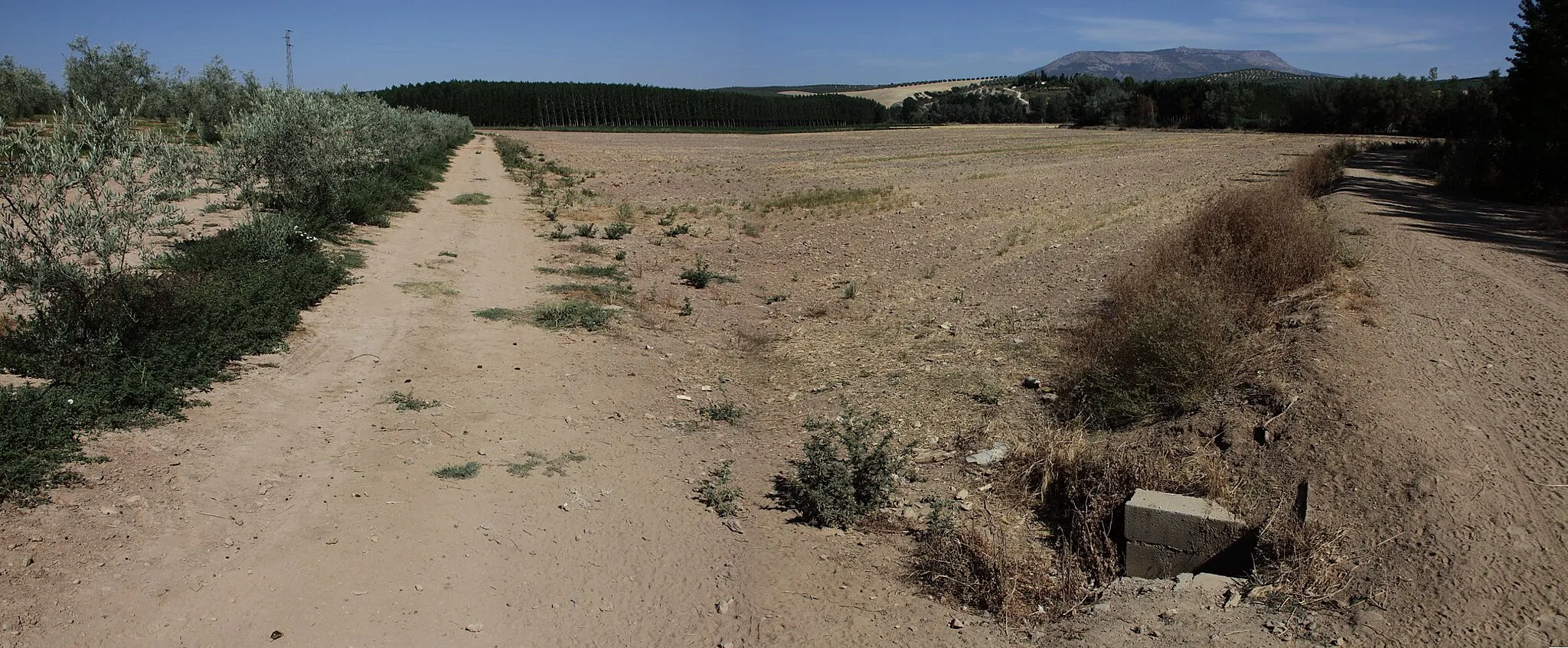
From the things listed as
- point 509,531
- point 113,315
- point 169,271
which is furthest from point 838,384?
point 169,271

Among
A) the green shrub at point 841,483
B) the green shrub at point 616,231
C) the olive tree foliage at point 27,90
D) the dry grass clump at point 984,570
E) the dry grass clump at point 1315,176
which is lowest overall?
the dry grass clump at point 984,570

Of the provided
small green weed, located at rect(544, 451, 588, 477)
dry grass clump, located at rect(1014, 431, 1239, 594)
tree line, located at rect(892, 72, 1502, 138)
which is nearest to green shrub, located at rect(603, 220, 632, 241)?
small green weed, located at rect(544, 451, 588, 477)

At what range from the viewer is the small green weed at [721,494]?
20.5 ft

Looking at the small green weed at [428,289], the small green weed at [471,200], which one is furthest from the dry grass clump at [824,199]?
the small green weed at [428,289]

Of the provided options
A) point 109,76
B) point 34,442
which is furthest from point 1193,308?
point 109,76

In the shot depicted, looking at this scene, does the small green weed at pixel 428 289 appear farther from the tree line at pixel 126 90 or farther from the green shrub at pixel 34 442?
the tree line at pixel 126 90

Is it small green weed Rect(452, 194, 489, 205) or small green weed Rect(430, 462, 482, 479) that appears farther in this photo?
small green weed Rect(452, 194, 489, 205)

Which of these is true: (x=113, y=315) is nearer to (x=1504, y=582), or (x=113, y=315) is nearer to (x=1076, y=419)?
(x=1076, y=419)

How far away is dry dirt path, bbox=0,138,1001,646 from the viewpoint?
15.1 ft

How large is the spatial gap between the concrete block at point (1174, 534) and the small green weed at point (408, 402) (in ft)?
18.2

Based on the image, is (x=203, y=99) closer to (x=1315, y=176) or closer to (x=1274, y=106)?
(x=1315, y=176)

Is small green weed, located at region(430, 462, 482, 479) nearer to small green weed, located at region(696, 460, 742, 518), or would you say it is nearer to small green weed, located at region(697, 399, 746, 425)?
small green weed, located at region(696, 460, 742, 518)

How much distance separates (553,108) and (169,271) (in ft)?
379

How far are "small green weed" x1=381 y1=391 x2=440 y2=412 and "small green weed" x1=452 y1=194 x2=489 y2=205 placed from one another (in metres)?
15.0
